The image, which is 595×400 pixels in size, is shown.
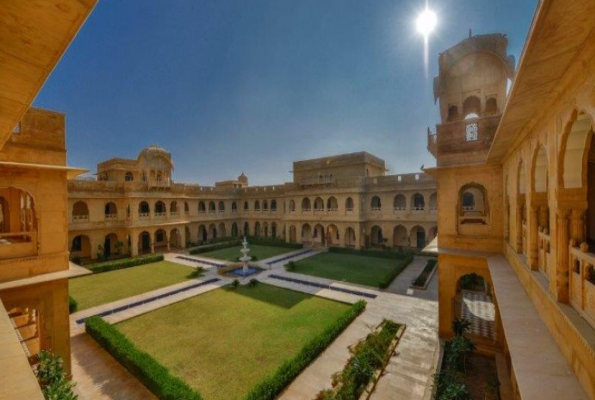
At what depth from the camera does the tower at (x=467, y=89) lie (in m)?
10.4

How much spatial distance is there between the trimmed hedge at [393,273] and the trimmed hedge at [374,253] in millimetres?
420

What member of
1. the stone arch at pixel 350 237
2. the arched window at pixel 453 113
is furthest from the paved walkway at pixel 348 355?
the stone arch at pixel 350 237

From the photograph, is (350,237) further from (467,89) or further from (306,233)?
(467,89)

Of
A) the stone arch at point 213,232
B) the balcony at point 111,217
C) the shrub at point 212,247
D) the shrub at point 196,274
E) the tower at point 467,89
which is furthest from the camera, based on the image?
the stone arch at point 213,232

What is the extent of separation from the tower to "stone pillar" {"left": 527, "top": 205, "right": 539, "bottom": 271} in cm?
468

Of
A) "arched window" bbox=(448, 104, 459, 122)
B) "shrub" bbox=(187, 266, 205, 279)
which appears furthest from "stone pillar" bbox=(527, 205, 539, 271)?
"shrub" bbox=(187, 266, 205, 279)

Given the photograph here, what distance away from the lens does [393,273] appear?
18047 millimetres

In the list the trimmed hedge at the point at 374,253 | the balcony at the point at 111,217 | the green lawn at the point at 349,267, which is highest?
the balcony at the point at 111,217

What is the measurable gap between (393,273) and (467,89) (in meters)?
11.7

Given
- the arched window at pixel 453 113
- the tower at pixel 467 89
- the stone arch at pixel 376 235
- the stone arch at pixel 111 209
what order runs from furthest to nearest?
the stone arch at pixel 376 235, the stone arch at pixel 111 209, the arched window at pixel 453 113, the tower at pixel 467 89

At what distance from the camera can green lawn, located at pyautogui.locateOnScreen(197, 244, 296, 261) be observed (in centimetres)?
2602

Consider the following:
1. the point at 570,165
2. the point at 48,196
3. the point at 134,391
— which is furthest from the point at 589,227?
the point at 48,196

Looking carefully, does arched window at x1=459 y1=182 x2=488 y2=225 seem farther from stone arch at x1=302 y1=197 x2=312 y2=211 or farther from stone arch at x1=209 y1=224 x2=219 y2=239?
stone arch at x1=209 y1=224 x2=219 y2=239

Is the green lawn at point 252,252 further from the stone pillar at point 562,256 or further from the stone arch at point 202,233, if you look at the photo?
the stone pillar at point 562,256
